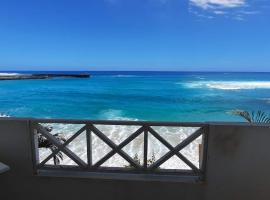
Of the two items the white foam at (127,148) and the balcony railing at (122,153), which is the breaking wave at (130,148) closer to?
the white foam at (127,148)

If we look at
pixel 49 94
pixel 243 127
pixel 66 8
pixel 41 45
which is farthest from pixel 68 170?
pixel 41 45

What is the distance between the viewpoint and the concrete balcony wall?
241cm

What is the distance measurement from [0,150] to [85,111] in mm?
26606

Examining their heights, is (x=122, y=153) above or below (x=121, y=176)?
above

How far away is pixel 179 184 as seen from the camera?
254 centimetres

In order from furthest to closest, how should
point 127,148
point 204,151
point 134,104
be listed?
point 134,104
point 127,148
point 204,151

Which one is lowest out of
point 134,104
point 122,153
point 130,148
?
point 134,104

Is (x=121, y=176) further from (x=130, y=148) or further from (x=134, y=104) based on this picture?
(x=134, y=104)

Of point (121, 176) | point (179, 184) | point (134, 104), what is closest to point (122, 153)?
point (121, 176)

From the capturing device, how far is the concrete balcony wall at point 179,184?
2414mm

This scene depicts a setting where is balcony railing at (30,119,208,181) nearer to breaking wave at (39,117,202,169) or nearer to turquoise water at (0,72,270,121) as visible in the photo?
breaking wave at (39,117,202,169)

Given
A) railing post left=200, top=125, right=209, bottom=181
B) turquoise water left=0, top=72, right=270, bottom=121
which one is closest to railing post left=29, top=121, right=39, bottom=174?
railing post left=200, top=125, right=209, bottom=181

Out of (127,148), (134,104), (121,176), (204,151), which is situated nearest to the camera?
(204,151)

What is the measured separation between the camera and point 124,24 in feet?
136
